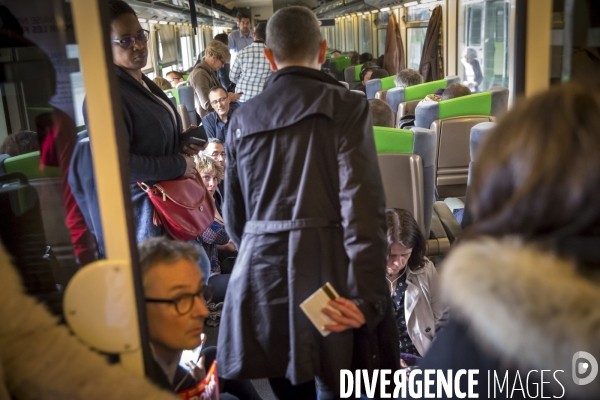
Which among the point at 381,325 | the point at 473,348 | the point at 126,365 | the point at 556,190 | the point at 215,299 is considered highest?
the point at 556,190

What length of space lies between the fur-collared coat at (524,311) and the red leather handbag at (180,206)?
118 centimetres

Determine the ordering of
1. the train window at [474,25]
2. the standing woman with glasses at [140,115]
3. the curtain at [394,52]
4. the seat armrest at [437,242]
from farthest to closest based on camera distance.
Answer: the curtain at [394,52], the train window at [474,25], the seat armrest at [437,242], the standing woman with glasses at [140,115]

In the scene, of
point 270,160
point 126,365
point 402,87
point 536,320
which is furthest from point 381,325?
point 402,87

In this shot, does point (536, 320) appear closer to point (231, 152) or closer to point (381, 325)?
point (381, 325)

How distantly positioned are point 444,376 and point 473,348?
69 millimetres

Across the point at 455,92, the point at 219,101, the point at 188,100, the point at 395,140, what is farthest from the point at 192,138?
the point at 188,100

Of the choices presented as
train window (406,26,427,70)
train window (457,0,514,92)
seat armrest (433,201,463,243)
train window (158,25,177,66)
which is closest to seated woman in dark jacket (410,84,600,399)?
seat armrest (433,201,463,243)

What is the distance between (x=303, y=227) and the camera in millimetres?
1429

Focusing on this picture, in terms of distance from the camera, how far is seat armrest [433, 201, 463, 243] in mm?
2727

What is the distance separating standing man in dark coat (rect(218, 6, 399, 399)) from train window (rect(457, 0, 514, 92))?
574 cm

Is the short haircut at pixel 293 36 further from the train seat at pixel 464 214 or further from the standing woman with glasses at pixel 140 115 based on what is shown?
the train seat at pixel 464 214

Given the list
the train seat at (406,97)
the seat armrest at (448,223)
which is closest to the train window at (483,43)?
the train seat at (406,97)

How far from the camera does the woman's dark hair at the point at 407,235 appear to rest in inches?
86.7

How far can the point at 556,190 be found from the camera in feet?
2.27
